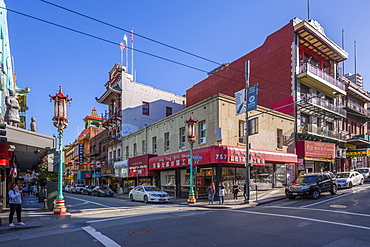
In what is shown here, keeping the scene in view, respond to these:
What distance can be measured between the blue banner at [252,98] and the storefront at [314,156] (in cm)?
1127

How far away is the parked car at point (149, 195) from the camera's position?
20672mm

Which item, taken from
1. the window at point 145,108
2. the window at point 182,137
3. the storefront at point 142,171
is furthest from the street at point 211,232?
the window at point 145,108

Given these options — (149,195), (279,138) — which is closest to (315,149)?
(279,138)

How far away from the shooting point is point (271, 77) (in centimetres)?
2936

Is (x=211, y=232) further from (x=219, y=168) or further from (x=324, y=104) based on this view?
(x=324, y=104)

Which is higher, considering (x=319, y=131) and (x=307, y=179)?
(x=319, y=131)

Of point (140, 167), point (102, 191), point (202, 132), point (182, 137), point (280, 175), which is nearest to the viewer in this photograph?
point (202, 132)

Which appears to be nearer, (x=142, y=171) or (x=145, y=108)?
(x=142, y=171)

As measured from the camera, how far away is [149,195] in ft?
68.7

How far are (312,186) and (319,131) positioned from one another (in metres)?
13.7

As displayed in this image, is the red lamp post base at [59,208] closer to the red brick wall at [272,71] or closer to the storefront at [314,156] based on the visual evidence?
the red brick wall at [272,71]

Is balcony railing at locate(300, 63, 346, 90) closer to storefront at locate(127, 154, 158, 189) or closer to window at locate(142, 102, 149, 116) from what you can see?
storefront at locate(127, 154, 158, 189)

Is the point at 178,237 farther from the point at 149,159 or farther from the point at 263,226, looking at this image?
the point at 149,159

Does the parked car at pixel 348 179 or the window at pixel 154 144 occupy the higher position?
the window at pixel 154 144
